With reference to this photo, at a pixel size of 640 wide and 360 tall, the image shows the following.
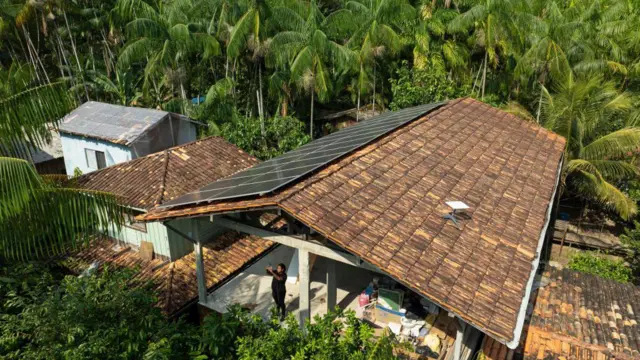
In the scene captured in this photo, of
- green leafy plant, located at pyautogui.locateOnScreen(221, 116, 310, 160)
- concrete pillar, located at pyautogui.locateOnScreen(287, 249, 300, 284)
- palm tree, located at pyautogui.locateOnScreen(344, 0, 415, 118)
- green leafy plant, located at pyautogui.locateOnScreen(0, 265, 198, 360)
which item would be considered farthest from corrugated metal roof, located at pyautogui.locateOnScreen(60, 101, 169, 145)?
green leafy plant, located at pyautogui.locateOnScreen(0, 265, 198, 360)

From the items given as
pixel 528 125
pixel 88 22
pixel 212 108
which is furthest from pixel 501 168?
pixel 88 22

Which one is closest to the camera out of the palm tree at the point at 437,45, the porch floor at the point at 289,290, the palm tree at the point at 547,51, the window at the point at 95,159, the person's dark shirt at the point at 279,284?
the person's dark shirt at the point at 279,284

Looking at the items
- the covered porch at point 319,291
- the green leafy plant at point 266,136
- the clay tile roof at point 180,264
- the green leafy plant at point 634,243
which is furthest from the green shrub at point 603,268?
the green leafy plant at point 266,136

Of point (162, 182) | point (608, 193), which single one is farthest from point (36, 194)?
point (608, 193)

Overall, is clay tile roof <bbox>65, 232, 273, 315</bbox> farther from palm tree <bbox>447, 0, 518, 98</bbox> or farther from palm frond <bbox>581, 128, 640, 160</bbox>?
palm tree <bbox>447, 0, 518, 98</bbox>

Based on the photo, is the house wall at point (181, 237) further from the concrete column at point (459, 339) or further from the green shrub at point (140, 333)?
the concrete column at point (459, 339)

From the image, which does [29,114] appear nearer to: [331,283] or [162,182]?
[331,283]

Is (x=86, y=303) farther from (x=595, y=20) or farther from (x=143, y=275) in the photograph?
(x=595, y=20)
